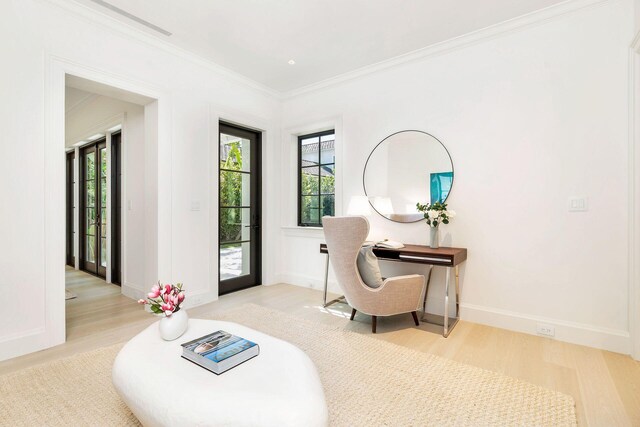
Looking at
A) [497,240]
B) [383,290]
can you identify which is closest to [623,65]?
[497,240]

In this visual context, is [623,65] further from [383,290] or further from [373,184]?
[383,290]

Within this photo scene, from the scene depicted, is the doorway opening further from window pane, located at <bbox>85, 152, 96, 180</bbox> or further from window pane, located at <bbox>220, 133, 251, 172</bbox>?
window pane, located at <bbox>220, 133, 251, 172</bbox>

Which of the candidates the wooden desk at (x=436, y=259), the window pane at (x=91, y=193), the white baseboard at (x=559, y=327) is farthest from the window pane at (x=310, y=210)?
the window pane at (x=91, y=193)

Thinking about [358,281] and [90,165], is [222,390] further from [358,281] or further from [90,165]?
[90,165]

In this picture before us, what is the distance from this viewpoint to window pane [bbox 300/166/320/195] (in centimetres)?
447

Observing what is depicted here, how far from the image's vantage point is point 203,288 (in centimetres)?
370

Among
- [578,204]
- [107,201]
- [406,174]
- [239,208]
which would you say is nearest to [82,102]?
[107,201]

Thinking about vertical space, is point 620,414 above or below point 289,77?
below

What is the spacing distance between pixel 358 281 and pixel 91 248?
5.12m

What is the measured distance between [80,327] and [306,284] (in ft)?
8.38

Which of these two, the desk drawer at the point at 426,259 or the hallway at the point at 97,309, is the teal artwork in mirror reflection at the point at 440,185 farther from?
the hallway at the point at 97,309

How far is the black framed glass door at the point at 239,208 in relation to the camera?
4102mm

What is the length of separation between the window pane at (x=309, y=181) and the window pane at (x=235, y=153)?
80cm

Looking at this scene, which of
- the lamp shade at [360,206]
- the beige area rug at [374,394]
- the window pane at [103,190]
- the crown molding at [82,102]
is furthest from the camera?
the window pane at [103,190]
